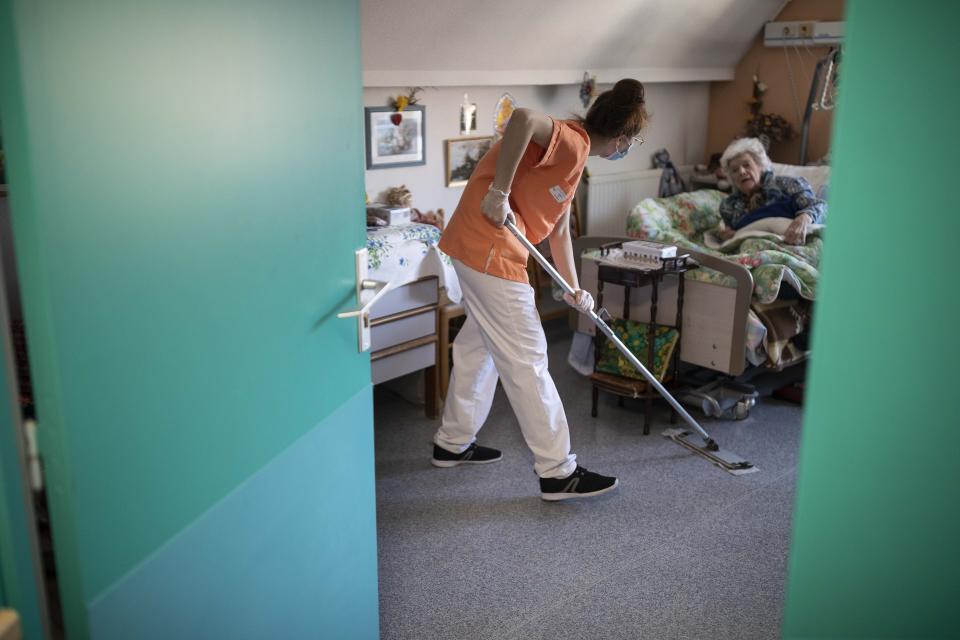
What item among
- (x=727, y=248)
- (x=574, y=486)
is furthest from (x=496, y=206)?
(x=727, y=248)

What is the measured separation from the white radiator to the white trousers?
6.82 feet

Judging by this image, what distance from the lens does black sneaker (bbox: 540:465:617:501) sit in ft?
9.07

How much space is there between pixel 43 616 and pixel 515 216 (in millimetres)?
1870

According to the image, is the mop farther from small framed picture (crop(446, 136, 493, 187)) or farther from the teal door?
the teal door

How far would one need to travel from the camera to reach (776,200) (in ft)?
12.6

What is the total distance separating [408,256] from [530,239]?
594 mm

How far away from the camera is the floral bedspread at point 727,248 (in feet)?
10.8

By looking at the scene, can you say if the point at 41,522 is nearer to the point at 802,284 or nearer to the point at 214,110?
the point at 214,110

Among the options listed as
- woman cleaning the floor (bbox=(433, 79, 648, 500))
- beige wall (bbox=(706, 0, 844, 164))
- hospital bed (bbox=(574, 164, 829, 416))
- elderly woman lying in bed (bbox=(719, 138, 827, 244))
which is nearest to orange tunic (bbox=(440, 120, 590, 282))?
woman cleaning the floor (bbox=(433, 79, 648, 500))

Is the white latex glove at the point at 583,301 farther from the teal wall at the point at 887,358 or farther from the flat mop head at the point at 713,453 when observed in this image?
the teal wall at the point at 887,358

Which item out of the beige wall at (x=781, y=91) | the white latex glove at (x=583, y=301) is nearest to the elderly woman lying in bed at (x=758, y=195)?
the white latex glove at (x=583, y=301)

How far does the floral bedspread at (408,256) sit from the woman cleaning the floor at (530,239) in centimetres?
38

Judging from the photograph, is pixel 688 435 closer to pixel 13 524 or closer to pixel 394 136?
pixel 394 136

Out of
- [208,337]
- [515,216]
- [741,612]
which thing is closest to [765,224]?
[515,216]
